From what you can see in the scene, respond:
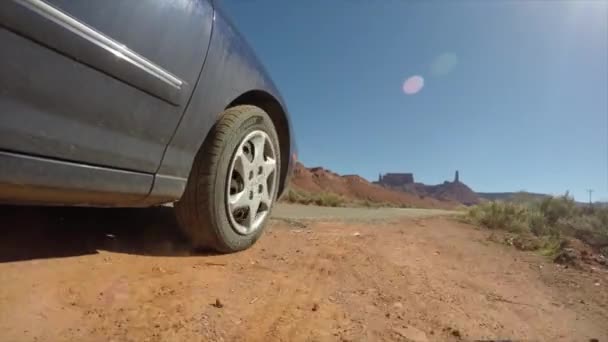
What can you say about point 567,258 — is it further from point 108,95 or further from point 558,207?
point 558,207

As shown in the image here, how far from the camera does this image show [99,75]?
4.03ft

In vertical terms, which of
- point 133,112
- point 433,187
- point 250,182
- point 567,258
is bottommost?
point 567,258

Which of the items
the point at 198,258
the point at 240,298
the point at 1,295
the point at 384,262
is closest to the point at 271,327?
the point at 240,298

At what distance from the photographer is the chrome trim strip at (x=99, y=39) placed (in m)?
1.04

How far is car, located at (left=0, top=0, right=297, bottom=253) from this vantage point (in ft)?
3.41

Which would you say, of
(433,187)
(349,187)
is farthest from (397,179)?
(349,187)

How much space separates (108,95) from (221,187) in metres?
0.73

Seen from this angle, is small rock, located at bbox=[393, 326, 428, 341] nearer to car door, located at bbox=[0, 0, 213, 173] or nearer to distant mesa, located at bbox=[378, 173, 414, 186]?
car door, located at bbox=[0, 0, 213, 173]

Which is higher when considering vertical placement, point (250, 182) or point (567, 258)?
point (250, 182)

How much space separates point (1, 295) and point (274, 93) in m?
1.82

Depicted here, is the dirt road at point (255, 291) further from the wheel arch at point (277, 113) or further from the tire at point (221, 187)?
the wheel arch at point (277, 113)

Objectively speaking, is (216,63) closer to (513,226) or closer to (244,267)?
(244,267)

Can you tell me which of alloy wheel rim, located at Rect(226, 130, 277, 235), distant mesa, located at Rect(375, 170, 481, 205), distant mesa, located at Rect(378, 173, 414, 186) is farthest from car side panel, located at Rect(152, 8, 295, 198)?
distant mesa, located at Rect(378, 173, 414, 186)

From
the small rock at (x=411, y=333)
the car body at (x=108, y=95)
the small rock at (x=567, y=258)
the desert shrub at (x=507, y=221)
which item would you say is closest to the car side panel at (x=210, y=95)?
the car body at (x=108, y=95)
